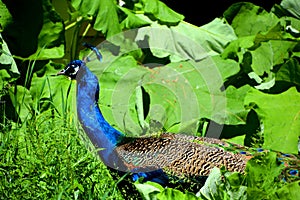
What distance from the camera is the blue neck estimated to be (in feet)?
9.50

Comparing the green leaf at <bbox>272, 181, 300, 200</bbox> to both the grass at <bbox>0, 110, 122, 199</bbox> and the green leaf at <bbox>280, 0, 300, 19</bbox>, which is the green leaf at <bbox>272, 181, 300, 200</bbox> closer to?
the grass at <bbox>0, 110, 122, 199</bbox>

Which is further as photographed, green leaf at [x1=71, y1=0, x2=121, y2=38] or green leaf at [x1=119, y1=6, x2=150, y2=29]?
green leaf at [x1=119, y1=6, x2=150, y2=29]

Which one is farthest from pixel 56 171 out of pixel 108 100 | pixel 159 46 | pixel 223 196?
pixel 159 46

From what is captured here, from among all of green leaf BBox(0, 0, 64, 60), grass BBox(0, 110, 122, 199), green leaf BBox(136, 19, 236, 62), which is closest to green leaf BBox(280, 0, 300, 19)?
green leaf BBox(136, 19, 236, 62)

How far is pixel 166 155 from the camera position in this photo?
2.82 m

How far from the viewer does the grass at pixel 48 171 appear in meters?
2.44

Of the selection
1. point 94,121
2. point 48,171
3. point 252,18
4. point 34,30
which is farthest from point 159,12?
point 48,171

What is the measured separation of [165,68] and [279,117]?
81 cm

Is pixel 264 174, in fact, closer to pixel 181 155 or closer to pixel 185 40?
pixel 181 155

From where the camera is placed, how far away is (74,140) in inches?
116

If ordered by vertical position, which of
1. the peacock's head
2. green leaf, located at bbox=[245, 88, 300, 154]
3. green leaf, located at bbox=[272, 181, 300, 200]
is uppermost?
green leaf, located at bbox=[272, 181, 300, 200]

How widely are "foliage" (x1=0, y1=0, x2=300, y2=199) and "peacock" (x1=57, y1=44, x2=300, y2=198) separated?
1.02ft

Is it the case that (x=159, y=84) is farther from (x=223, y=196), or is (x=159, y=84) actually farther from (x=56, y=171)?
(x=223, y=196)

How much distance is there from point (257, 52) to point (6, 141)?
5.44ft
